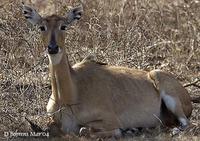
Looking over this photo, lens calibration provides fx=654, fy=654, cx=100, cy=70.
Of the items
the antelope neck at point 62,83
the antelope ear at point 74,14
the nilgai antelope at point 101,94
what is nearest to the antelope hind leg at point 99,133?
the nilgai antelope at point 101,94

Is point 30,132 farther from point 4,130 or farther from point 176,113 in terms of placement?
point 176,113

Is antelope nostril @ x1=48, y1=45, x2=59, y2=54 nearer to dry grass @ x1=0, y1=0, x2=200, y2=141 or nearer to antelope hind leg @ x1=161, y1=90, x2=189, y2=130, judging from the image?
dry grass @ x1=0, y1=0, x2=200, y2=141

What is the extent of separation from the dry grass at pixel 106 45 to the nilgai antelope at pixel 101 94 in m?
0.40

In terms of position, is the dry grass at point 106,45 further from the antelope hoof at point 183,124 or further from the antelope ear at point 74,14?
the antelope ear at point 74,14

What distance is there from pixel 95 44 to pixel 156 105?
7.85ft

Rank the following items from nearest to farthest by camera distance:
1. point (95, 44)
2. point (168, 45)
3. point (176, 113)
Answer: point (176, 113)
point (95, 44)
point (168, 45)

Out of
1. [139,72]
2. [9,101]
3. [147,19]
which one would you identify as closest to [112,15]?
[147,19]

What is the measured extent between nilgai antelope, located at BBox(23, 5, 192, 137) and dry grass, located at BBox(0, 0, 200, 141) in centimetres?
40

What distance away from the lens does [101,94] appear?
10125mm

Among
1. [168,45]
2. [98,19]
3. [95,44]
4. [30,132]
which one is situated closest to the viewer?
[30,132]

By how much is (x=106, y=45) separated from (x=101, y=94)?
107 inches

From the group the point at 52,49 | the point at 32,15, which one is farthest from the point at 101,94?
the point at 32,15

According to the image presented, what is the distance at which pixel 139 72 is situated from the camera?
11016mm

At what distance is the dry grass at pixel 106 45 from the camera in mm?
10430
